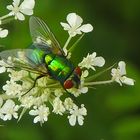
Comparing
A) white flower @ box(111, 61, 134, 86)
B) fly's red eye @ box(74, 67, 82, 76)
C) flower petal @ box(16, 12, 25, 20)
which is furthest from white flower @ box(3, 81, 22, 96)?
white flower @ box(111, 61, 134, 86)

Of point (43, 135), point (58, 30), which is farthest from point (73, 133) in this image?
point (58, 30)

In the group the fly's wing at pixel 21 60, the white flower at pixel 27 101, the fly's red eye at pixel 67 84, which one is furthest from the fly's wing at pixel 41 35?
the white flower at pixel 27 101

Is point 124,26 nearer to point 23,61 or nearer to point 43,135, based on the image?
point 43,135

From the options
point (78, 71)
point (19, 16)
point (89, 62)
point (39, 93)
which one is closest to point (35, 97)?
point (39, 93)

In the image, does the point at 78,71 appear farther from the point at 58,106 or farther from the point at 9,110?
the point at 9,110

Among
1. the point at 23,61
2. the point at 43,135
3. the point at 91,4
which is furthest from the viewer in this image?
the point at 91,4

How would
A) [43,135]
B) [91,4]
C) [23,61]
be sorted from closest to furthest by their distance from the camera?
[23,61] < [43,135] < [91,4]
